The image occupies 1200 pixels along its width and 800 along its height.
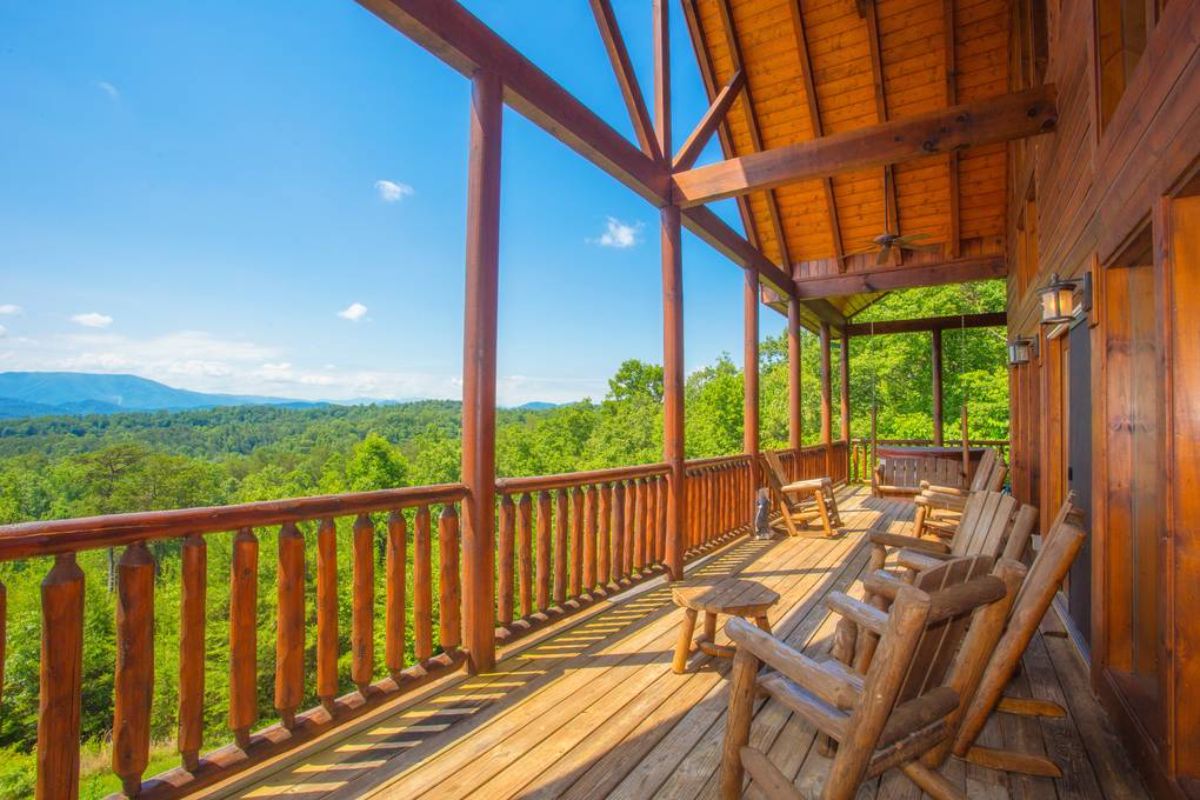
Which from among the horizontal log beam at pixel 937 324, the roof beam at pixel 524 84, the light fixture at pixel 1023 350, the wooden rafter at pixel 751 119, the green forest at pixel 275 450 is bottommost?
the green forest at pixel 275 450

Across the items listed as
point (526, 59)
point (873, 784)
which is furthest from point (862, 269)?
point (873, 784)

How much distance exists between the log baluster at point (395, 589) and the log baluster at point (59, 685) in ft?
3.48

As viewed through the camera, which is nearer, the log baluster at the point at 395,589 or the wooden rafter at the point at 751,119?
the log baluster at the point at 395,589

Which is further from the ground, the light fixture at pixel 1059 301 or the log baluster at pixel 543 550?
the light fixture at pixel 1059 301

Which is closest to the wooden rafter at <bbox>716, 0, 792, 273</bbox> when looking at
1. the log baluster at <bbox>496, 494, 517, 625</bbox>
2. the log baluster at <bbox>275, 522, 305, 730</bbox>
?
the log baluster at <bbox>496, 494, 517, 625</bbox>

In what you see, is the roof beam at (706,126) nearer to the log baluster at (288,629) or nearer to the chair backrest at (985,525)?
the chair backrest at (985,525)

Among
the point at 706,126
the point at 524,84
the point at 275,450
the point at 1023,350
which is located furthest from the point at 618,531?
the point at 275,450

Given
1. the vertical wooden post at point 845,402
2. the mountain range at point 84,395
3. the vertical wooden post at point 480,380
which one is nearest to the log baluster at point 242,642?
the vertical wooden post at point 480,380

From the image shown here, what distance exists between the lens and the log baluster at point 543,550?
345cm

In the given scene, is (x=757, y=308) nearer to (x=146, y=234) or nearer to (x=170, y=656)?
(x=170, y=656)

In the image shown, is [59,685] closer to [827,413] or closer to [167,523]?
[167,523]

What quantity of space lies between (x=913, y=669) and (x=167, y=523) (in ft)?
7.52

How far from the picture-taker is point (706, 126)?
568cm

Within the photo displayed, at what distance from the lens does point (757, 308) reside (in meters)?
7.04
